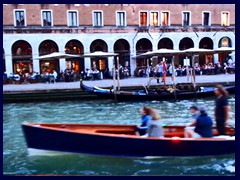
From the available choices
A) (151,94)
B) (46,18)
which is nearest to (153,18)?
(46,18)

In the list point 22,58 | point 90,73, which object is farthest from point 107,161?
point 22,58

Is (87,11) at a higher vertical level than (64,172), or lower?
higher

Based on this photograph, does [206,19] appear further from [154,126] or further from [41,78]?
[154,126]

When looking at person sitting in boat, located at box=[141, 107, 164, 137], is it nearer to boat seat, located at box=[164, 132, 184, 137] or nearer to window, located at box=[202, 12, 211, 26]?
boat seat, located at box=[164, 132, 184, 137]

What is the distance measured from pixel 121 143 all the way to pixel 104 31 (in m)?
15.9

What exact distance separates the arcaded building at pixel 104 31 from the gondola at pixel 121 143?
14.3m

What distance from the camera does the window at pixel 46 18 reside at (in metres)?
20.1

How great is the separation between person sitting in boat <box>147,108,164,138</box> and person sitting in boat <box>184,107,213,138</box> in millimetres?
454

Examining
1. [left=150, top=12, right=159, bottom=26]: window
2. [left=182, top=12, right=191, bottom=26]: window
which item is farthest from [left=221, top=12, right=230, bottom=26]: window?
[left=150, top=12, right=159, bottom=26]: window

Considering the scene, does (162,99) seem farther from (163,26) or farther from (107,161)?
(163,26)

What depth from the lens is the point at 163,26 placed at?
21594 mm

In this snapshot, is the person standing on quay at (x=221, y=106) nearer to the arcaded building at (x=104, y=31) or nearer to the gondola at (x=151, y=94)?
the gondola at (x=151, y=94)
